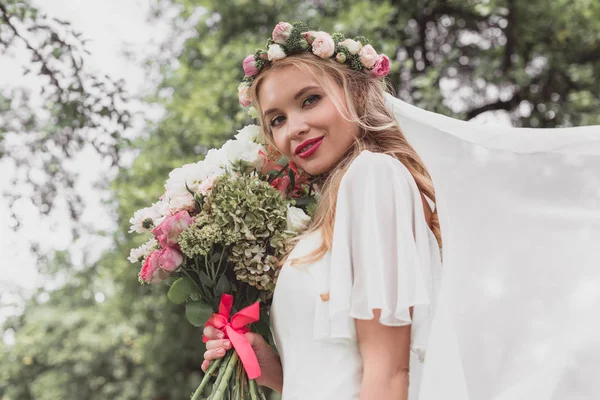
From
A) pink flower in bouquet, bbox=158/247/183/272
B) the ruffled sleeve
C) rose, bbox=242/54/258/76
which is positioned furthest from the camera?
rose, bbox=242/54/258/76

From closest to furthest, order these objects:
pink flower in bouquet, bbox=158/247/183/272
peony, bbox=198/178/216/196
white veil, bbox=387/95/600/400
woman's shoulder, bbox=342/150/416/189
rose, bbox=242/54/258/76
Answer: white veil, bbox=387/95/600/400
woman's shoulder, bbox=342/150/416/189
pink flower in bouquet, bbox=158/247/183/272
peony, bbox=198/178/216/196
rose, bbox=242/54/258/76

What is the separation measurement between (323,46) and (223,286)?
3.17 ft

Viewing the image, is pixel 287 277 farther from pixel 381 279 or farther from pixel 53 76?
pixel 53 76

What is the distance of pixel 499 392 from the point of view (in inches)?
73.5

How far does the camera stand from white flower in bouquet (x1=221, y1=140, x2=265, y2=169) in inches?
106

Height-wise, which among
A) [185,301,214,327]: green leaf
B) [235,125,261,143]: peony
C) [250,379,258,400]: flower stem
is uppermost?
[235,125,261,143]: peony

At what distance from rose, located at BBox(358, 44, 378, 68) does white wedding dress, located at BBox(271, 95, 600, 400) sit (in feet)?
1.74

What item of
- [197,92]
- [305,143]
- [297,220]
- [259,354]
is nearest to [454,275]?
[297,220]

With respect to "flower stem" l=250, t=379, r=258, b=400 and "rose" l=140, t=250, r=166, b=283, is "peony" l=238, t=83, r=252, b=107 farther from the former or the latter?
"flower stem" l=250, t=379, r=258, b=400

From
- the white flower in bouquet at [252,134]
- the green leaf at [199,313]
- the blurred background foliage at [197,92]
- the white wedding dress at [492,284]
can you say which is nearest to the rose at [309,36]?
the white flower in bouquet at [252,134]

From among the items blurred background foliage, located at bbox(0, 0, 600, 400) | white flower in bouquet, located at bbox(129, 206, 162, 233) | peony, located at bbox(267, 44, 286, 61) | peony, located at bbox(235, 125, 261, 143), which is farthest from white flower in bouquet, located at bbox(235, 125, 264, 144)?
blurred background foliage, located at bbox(0, 0, 600, 400)

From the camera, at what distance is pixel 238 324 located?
241cm

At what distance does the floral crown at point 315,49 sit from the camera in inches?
102

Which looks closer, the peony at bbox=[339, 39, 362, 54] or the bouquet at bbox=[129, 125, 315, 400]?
the bouquet at bbox=[129, 125, 315, 400]
